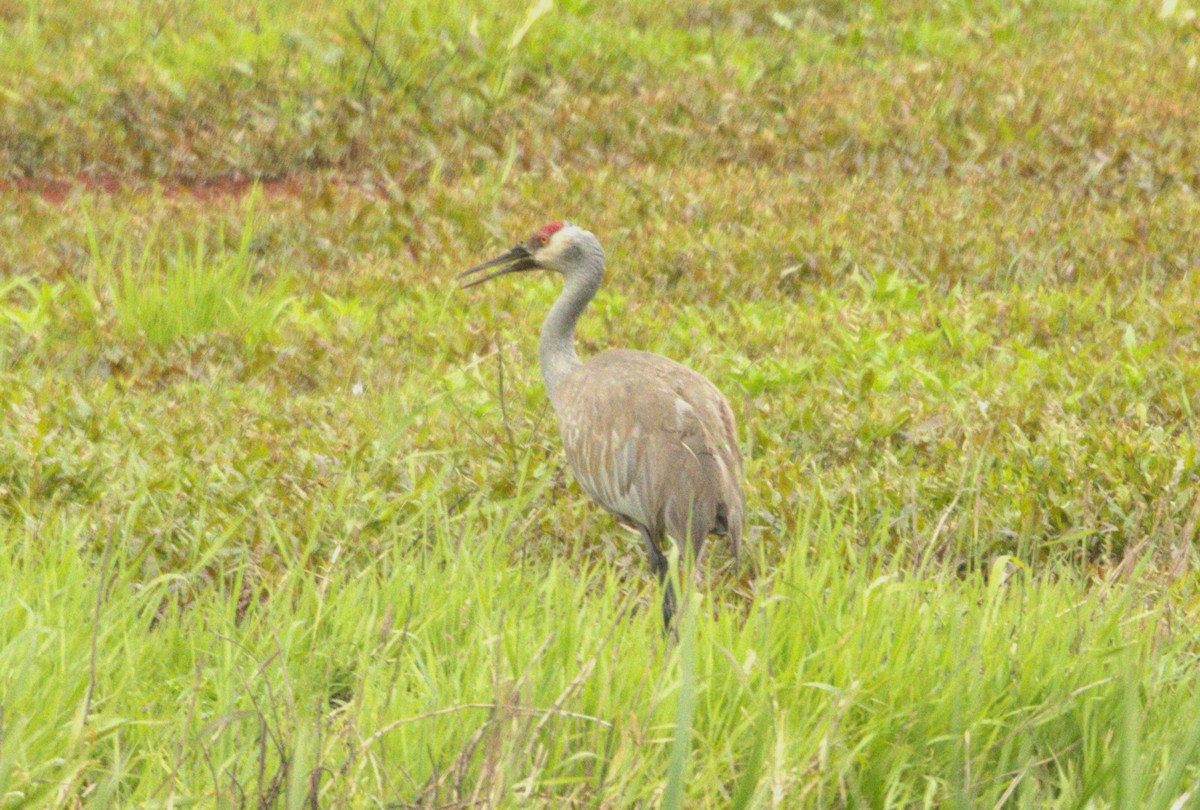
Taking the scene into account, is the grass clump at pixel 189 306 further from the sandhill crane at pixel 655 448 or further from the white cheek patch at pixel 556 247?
the sandhill crane at pixel 655 448

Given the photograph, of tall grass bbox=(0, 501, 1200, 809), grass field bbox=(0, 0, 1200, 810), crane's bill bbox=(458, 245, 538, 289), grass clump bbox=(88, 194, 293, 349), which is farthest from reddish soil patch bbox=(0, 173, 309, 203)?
tall grass bbox=(0, 501, 1200, 809)

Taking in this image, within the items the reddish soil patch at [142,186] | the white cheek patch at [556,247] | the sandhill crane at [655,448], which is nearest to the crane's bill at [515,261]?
the white cheek patch at [556,247]

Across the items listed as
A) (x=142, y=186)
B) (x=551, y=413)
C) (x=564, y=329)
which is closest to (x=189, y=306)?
(x=551, y=413)

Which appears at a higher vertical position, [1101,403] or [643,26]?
[643,26]

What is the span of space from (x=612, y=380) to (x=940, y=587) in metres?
1.84

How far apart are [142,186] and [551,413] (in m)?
5.09

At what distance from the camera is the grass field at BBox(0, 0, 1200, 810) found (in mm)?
3191

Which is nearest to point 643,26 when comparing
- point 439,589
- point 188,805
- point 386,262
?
point 386,262

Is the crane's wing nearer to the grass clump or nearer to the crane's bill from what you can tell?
the crane's bill

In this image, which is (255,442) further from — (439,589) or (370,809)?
(370,809)

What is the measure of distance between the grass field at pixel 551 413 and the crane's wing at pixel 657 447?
0.81ft

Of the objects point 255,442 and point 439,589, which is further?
point 255,442

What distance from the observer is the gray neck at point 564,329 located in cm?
608

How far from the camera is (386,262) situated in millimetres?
9211
